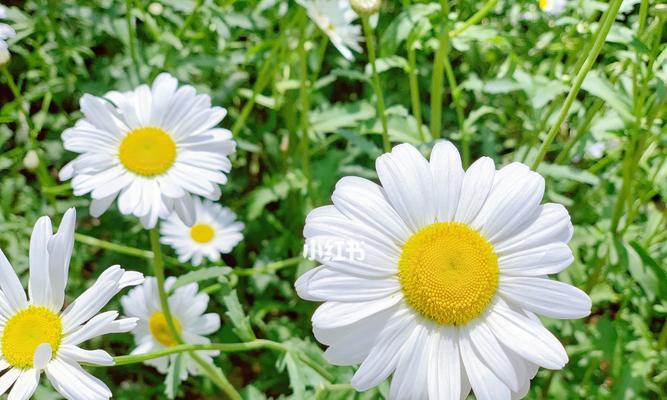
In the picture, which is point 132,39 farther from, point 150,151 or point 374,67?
point 374,67

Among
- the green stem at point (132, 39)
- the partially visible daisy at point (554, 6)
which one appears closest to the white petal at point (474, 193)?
the partially visible daisy at point (554, 6)

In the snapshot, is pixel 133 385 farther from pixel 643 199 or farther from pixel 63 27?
pixel 643 199

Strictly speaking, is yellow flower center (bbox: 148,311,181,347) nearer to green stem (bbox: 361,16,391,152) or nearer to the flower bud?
green stem (bbox: 361,16,391,152)

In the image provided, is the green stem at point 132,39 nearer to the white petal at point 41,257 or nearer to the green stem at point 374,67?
the green stem at point 374,67

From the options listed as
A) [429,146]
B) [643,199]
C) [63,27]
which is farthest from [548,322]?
[63,27]

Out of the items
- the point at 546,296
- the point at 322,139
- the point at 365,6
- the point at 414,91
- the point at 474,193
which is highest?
the point at 365,6

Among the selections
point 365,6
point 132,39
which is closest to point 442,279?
point 365,6

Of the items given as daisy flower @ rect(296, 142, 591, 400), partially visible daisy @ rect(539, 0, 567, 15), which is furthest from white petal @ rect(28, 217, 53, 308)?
partially visible daisy @ rect(539, 0, 567, 15)
